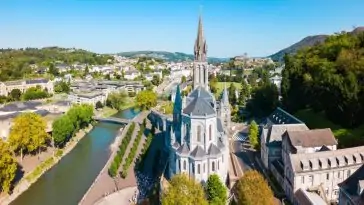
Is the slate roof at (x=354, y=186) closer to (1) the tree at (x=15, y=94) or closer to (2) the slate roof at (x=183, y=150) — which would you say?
(2) the slate roof at (x=183, y=150)

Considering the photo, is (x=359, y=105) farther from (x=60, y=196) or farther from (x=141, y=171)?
(x=60, y=196)

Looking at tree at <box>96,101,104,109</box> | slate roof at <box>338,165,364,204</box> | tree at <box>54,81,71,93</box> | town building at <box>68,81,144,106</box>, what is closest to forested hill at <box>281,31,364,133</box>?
slate roof at <box>338,165,364,204</box>

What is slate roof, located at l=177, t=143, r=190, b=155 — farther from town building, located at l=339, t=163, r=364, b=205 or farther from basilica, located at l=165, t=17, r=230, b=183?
town building, located at l=339, t=163, r=364, b=205

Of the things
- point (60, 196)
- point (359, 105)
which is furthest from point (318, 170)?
point (60, 196)

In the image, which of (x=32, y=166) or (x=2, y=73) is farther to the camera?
(x=2, y=73)

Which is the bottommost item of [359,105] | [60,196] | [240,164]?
[60,196]

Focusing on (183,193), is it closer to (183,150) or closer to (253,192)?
(253,192)

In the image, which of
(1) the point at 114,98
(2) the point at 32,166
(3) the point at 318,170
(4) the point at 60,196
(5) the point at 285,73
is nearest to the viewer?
(3) the point at 318,170
